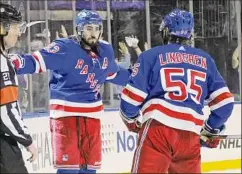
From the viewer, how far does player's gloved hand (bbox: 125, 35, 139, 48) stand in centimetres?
682

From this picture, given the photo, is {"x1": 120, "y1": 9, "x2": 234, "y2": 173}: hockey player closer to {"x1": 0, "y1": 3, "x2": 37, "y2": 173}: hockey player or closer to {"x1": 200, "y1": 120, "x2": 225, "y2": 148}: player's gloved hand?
{"x1": 200, "y1": 120, "x2": 225, "y2": 148}: player's gloved hand

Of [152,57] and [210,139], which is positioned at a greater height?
[152,57]

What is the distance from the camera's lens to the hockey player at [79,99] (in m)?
3.87

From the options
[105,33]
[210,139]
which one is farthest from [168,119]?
[105,33]

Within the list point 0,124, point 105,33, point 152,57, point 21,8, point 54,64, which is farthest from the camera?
point 105,33

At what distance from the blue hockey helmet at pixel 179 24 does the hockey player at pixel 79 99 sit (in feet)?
2.49

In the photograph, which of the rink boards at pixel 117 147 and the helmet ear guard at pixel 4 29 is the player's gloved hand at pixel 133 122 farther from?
the rink boards at pixel 117 147

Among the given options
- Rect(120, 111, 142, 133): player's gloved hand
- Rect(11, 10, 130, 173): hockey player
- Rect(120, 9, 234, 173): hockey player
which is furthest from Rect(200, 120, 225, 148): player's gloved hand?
Rect(11, 10, 130, 173): hockey player

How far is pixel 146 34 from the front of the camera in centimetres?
689

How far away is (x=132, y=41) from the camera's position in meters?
6.84

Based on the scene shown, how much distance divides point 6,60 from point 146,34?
423cm

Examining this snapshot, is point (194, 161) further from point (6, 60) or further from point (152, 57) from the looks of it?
point (6, 60)

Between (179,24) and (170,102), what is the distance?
386 millimetres

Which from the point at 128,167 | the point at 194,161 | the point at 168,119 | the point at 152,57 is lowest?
the point at 128,167
